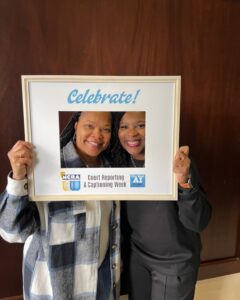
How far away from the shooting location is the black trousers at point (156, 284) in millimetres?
692

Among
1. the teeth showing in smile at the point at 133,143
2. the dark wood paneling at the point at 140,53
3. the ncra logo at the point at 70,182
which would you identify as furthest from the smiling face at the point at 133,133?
the dark wood paneling at the point at 140,53

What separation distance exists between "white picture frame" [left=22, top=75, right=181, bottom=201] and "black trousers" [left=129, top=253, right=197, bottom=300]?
23cm

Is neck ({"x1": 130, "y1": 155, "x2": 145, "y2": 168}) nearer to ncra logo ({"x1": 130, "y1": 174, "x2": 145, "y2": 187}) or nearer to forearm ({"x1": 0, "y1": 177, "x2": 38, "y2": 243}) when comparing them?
ncra logo ({"x1": 130, "y1": 174, "x2": 145, "y2": 187})

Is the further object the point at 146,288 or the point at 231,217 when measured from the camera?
the point at 231,217

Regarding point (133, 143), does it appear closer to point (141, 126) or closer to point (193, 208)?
point (141, 126)

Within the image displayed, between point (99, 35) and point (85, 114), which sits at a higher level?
point (99, 35)

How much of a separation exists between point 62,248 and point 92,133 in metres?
0.26

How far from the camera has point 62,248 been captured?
2.07ft

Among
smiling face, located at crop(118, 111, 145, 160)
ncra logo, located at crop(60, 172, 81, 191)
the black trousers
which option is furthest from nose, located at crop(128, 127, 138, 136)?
the black trousers

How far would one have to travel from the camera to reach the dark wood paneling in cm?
69

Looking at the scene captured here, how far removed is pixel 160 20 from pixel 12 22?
1.15 feet

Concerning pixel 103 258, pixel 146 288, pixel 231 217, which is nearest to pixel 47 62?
pixel 103 258

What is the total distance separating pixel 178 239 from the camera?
0.67m

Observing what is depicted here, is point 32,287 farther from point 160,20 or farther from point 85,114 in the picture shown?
point 160,20
